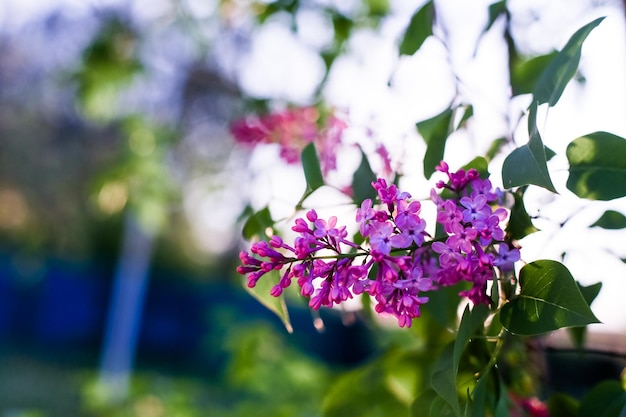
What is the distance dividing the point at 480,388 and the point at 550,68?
0.17 metres

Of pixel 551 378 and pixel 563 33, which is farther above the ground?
pixel 563 33

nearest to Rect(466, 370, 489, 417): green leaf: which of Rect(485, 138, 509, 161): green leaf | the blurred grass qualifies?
Rect(485, 138, 509, 161): green leaf

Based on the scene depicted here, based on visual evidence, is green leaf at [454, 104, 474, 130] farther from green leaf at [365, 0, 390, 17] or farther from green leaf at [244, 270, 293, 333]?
green leaf at [365, 0, 390, 17]

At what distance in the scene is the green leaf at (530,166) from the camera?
12.1 inches

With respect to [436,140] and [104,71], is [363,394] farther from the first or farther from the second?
[104,71]

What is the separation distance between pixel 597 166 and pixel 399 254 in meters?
0.11

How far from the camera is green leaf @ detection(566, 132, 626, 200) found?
349 millimetres

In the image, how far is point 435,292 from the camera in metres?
0.43

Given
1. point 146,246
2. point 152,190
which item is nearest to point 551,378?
point 152,190

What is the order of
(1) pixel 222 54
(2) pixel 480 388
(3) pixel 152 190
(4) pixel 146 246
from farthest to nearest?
(4) pixel 146 246, (1) pixel 222 54, (3) pixel 152 190, (2) pixel 480 388

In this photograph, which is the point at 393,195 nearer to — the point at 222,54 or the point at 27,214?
the point at 222,54

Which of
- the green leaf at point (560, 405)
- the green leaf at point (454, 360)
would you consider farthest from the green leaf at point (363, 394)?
the green leaf at point (454, 360)

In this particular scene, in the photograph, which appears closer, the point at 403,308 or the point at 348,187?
the point at 403,308

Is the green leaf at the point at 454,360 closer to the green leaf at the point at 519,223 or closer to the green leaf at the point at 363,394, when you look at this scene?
the green leaf at the point at 519,223
